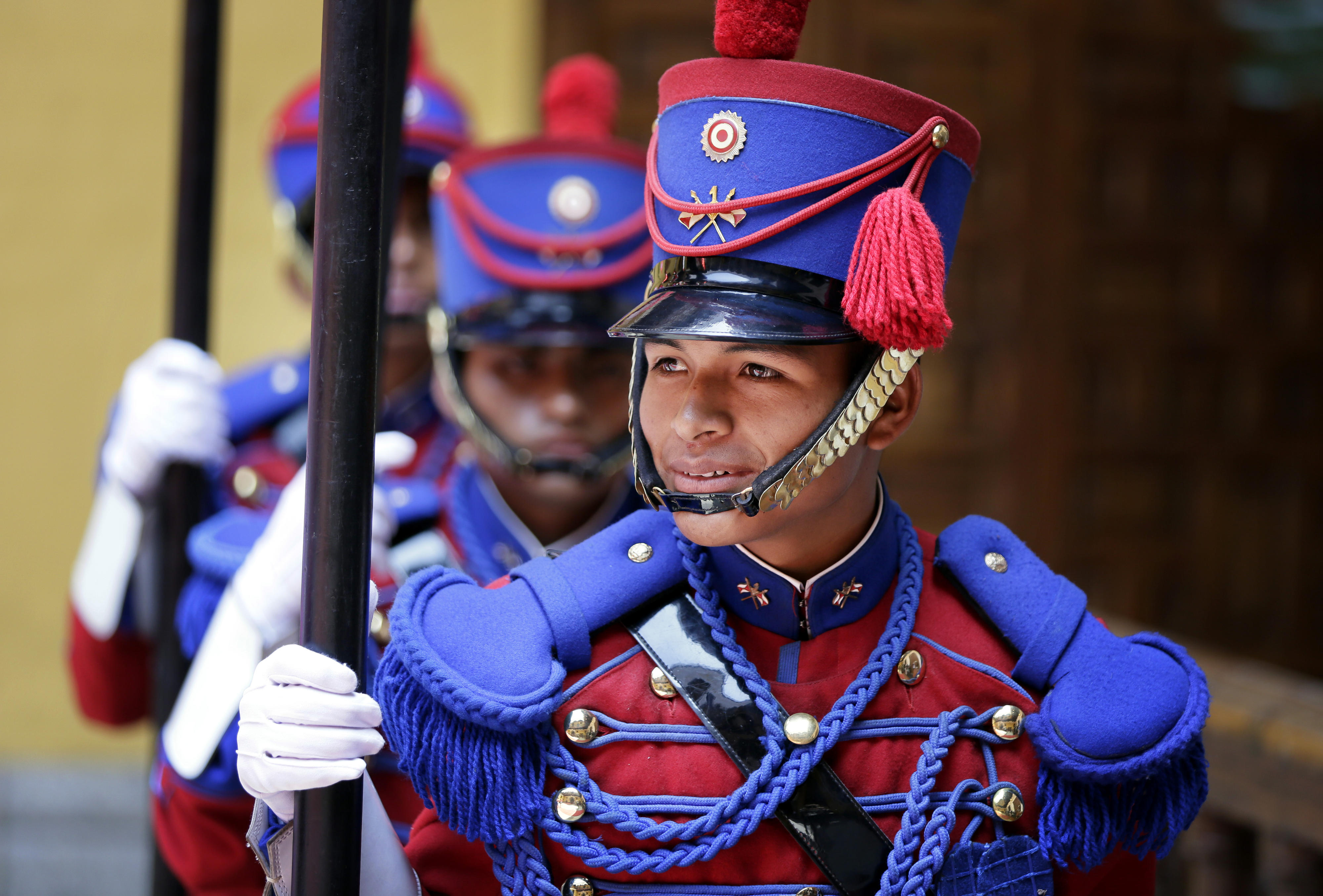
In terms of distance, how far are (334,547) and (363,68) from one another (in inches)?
16.4

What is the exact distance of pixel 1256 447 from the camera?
455 cm

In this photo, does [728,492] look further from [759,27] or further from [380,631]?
[380,631]

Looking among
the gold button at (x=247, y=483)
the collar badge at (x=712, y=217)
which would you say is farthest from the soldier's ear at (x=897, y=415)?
the gold button at (x=247, y=483)

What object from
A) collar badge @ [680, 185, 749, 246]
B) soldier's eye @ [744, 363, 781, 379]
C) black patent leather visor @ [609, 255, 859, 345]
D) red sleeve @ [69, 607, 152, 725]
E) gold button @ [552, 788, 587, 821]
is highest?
collar badge @ [680, 185, 749, 246]

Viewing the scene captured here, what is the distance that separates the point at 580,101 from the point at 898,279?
1.11 meters

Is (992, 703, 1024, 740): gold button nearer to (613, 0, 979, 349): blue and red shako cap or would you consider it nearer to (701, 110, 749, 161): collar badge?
(613, 0, 979, 349): blue and red shako cap

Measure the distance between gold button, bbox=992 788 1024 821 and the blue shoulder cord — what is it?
0.07ft

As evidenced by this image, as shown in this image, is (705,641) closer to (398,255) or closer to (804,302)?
(804,302)

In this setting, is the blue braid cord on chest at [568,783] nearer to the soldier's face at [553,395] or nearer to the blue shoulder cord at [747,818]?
the blue shoulder cord at [747,818]

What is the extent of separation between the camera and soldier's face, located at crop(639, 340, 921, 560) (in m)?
1.25

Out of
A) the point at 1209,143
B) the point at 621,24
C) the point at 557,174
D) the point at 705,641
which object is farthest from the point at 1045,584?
the point at 1209,143

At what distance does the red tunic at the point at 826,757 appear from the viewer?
4.21ft

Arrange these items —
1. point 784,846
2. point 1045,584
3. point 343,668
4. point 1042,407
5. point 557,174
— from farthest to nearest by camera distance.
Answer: point 1042,407
point 557,174
point 1045,584
point 784,846
point 343,668

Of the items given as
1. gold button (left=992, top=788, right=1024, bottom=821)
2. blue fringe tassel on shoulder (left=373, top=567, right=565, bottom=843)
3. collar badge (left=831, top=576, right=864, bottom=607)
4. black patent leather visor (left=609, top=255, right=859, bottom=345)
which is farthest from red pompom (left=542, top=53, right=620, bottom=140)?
gold button (left=992, top=788, right=1024, bottom=821)
